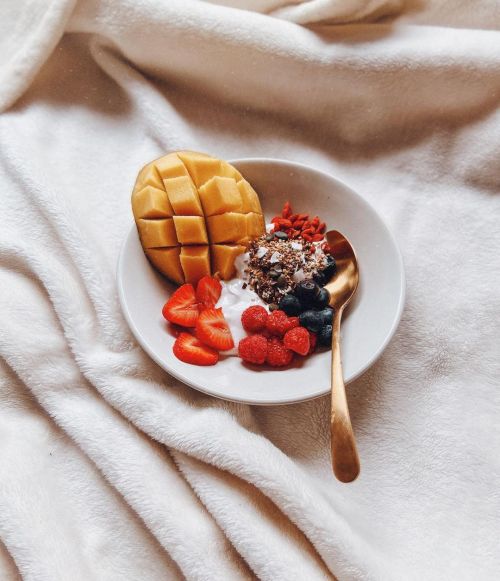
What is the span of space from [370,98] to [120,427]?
81cm

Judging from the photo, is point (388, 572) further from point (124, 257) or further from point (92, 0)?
point (92, 0)

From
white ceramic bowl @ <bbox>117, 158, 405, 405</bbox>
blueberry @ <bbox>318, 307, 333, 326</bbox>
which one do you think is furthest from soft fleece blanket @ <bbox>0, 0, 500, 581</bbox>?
blueberry @ <bbox>318, 307, 333, 326</bbox>

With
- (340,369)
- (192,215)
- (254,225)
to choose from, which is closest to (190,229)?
(192,215)

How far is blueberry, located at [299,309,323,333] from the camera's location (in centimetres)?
101

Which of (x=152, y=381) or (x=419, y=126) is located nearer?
(x=152, y=381)

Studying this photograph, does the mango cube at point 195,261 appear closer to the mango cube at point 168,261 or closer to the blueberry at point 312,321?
the mango cube at point 168,261

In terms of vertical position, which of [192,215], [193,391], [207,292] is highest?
[192,215]

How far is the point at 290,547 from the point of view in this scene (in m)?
0.91

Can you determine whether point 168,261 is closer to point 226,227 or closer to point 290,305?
point 226,227

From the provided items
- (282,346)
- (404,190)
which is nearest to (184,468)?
(282,346)

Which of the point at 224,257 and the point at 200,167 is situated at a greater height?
the point at 200,167

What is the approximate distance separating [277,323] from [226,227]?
197mm

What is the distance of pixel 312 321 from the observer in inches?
39.7

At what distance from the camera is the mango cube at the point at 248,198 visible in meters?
1.10
